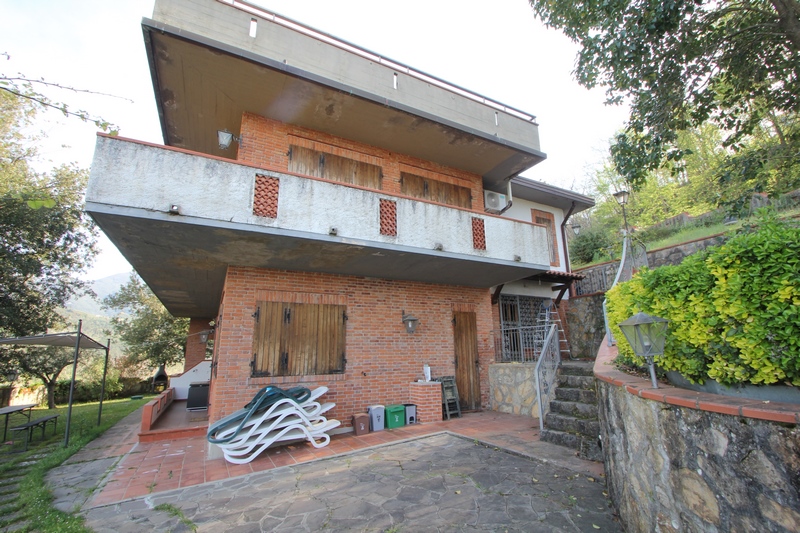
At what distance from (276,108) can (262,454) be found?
6442mm

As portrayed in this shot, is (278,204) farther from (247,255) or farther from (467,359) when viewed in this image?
(467,359)

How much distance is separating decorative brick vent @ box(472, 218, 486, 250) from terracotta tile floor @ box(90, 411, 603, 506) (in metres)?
3.74

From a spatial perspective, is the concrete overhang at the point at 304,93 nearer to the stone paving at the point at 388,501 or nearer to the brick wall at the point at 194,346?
the stone paving at the point at 388,501

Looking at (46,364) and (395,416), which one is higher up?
(46,364)

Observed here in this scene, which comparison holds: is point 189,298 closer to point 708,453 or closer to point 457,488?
point 457,488

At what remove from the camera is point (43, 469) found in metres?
5.80

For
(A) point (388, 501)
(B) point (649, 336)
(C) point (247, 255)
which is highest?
(C) point (247, 255)

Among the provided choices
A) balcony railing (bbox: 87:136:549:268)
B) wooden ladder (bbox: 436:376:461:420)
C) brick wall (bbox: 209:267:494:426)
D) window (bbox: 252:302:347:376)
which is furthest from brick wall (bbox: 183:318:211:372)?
balcony railing (bbox: 87:136:549:268)

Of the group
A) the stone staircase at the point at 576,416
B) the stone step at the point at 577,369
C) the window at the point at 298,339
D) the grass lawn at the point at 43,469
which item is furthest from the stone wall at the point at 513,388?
the grass lawn at the point at 43,469

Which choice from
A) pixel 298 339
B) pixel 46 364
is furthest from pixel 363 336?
pixel 46 364

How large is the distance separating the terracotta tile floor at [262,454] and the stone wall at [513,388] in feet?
1.02

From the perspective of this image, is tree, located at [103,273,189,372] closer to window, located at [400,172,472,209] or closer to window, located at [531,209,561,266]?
window, located at [400,172,472,209]

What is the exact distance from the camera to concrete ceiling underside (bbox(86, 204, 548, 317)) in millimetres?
5315

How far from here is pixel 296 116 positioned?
288 inches
